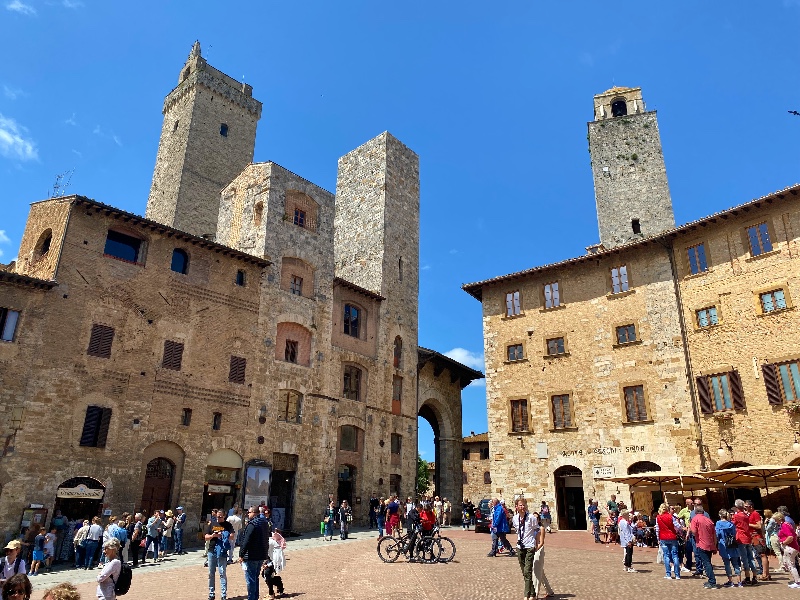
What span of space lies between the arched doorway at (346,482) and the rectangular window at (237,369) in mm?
7030

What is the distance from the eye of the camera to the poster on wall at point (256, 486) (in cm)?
2370

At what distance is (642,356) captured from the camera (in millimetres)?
25391

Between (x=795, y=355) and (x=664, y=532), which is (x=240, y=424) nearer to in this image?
(x=664, y=532)

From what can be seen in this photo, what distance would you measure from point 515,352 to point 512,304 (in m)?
2.62

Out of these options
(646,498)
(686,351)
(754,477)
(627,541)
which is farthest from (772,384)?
(627,541)

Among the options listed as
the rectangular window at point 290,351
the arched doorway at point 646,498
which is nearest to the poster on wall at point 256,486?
the rectangular window at point 290,351

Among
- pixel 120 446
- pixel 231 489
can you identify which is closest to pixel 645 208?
pixel 231 489

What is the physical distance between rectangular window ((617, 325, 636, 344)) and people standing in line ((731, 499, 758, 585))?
14306 mm

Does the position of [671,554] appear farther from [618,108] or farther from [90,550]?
[618,108]

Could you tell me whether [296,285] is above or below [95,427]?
above

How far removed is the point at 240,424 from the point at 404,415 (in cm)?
1047

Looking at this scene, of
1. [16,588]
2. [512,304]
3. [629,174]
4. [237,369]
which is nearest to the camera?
[16,588]

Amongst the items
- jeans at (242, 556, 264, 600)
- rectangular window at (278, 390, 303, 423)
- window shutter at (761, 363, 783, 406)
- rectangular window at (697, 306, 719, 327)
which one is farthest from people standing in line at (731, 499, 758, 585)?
rectangular window at (278, 390, 303, 423)

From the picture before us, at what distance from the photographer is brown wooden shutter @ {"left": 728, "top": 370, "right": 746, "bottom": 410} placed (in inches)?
878
